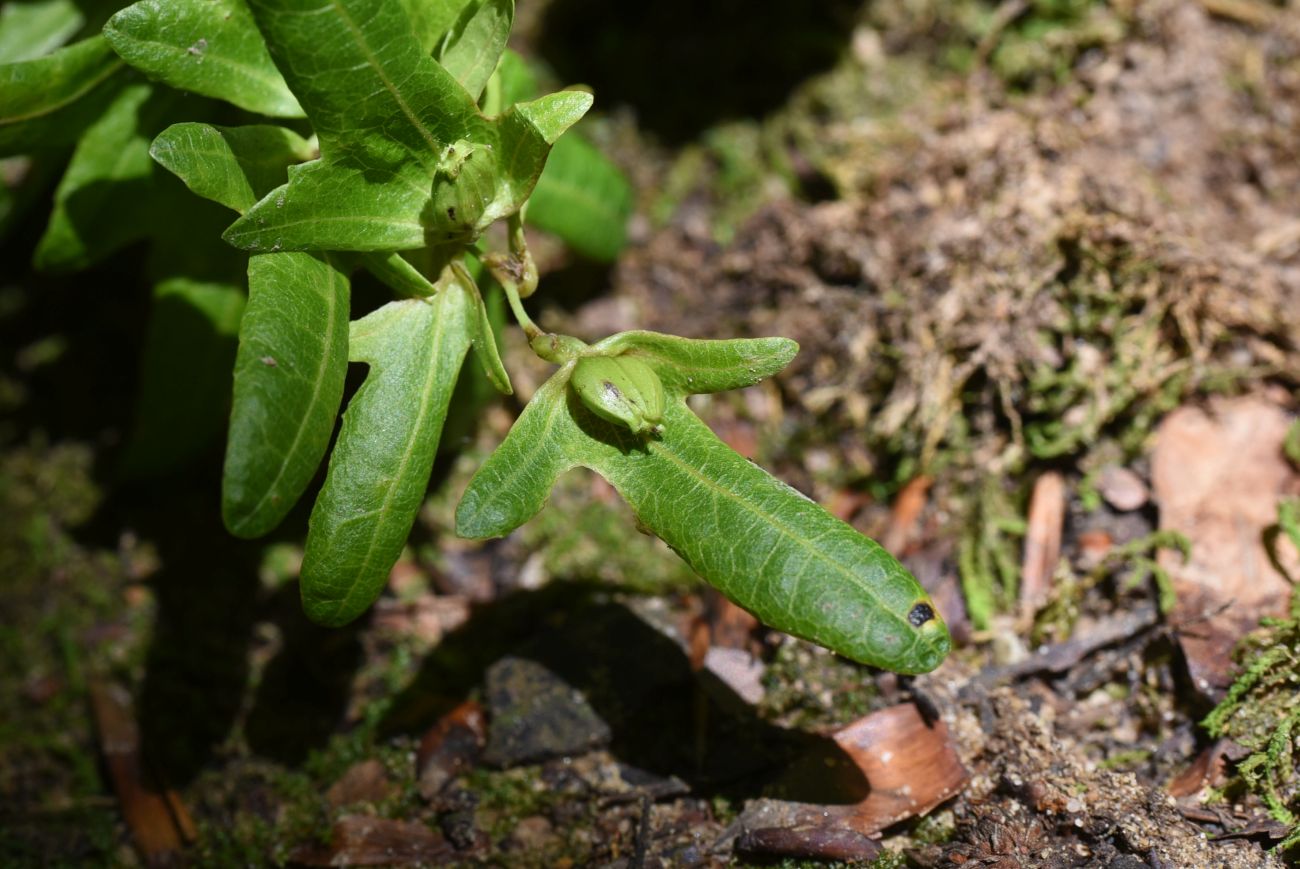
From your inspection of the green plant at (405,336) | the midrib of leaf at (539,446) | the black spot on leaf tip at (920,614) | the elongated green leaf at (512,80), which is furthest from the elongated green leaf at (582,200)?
the black spot on leaf tip at (920,614)

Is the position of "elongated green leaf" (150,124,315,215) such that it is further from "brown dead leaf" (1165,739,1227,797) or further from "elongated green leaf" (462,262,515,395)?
"brown dead leaf" (1165,739,1227,797)

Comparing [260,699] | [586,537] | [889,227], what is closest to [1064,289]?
[889,227]

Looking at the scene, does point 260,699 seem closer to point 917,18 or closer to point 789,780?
point 789,780

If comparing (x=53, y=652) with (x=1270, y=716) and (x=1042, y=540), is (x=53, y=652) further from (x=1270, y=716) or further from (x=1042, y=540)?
(x=1270, y=716)

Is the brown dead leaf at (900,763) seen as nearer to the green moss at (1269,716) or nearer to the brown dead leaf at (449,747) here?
the green moss at (1269,716)

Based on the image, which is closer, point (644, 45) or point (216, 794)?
point (216, 794)

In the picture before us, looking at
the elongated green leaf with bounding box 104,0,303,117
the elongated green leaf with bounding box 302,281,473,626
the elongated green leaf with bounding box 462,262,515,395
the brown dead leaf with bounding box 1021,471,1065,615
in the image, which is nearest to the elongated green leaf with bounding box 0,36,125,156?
the elongated green leaf with bounding box 104,0,303,117

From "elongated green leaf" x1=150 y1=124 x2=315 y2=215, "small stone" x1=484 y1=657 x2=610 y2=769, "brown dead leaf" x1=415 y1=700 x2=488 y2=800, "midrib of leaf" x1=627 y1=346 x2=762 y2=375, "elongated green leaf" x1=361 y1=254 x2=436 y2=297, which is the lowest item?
"brown dead leaf" x1=415 y1=700 x2=488 y2=800
